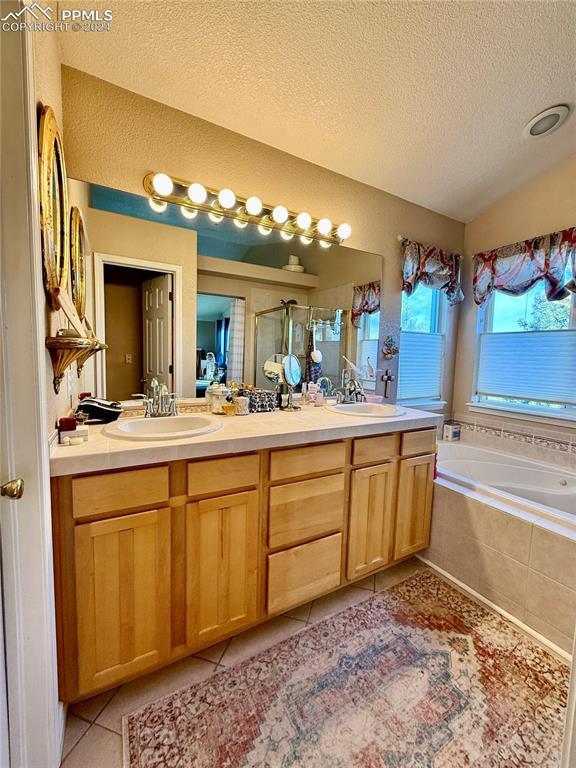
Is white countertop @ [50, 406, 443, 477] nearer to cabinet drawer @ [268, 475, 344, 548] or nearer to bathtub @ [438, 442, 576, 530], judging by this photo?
cabinet drawer @ [268, 475, 344, 548]

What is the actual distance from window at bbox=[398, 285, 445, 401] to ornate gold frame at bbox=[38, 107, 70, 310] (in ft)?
7.50

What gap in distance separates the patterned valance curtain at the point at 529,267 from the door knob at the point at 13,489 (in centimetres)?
298

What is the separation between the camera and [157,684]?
1285 millimetres

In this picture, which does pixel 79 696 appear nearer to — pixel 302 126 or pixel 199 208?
pixel 199 208

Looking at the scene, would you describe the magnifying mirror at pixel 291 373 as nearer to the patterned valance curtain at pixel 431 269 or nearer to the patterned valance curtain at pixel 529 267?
the patterned valance curtain at pixel 431 269

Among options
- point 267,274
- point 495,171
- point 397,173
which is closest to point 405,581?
point 267,274

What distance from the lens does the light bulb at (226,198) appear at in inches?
68.7

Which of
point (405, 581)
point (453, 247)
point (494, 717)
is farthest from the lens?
point (453, 247)

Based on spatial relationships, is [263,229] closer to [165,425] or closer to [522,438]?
[165,425]

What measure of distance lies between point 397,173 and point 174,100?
144 centimetres

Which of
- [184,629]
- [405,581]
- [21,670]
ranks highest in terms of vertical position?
[21,670]

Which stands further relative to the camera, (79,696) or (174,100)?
(174,100)

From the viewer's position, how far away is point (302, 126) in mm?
1783

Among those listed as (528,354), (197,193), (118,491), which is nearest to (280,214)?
(197,193)
